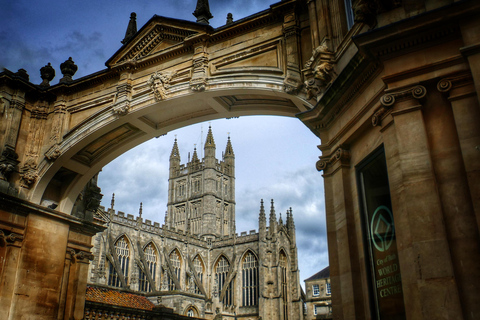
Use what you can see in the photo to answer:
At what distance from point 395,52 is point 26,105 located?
440 inches

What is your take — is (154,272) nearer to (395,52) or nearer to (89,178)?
(89,178)

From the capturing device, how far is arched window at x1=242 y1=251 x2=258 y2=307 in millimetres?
59719

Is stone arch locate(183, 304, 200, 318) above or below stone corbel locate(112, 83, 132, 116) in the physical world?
below

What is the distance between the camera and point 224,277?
6312 cm

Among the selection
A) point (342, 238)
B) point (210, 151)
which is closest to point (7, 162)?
point (342, 238)

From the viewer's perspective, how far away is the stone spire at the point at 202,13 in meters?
A: 12.1

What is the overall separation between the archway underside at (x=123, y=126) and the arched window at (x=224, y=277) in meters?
49.5

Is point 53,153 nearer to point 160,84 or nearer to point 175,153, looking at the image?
point 160,84

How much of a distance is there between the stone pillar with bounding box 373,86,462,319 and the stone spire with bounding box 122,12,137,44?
9.72m

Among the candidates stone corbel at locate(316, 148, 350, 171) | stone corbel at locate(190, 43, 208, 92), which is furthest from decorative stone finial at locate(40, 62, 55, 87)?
stone corbel at locate(316, 148, 350, 171)

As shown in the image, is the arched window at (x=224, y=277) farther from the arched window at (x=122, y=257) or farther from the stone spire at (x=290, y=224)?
the arched window at (x=122, y=257)

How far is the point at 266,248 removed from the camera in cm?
6009

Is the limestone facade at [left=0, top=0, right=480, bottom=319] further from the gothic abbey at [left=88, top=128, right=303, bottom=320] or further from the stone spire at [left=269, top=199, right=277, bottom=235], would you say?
the stone spire at [left=269, top=199, right=277, bottom=235]

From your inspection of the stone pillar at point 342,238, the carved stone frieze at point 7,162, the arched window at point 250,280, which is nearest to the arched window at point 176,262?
the arched window at point 250,280
